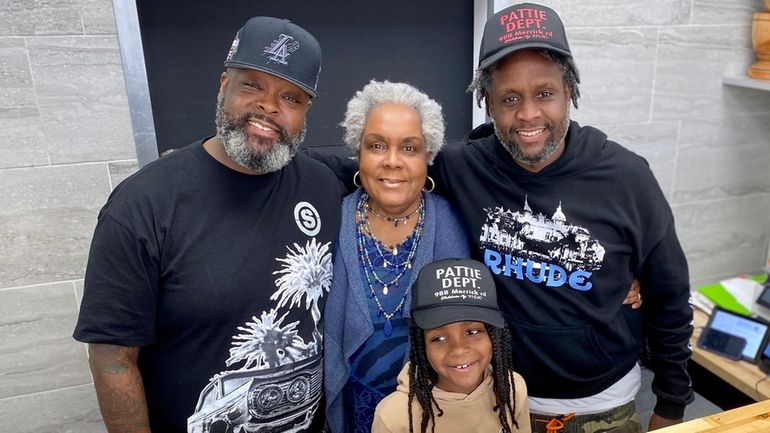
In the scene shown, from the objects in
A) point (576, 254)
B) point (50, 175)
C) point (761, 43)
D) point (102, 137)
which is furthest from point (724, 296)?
point (50, 175)

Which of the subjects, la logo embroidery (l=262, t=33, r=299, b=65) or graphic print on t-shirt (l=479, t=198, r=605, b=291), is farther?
graphic print on t-shirt (l=479, t=198, r=605, b=291)

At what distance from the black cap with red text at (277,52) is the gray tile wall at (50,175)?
2.29ft

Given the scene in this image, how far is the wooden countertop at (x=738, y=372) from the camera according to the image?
2.01 metres

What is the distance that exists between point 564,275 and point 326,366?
628mm

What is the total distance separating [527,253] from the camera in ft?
4.61

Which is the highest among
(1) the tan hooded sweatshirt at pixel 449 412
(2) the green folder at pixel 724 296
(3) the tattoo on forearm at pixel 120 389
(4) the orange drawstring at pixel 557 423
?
(3) the tattoo on forearm at pixel 120 389

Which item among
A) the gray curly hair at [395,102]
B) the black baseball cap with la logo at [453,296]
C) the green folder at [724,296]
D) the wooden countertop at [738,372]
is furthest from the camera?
the green folder at [724,296]

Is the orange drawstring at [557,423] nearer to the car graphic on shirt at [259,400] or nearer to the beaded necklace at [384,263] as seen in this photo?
the beaded necklace at [384,263]

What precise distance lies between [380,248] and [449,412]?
0.42m

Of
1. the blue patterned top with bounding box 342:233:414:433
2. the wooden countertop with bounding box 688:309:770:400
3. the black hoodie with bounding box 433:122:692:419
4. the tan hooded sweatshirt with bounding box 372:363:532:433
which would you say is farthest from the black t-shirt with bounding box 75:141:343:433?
the wooden countertop with bounding box 688:309:770:400

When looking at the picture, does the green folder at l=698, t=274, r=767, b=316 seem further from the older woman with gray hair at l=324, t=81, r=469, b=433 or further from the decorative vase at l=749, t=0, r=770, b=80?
the older woman with gray hair at l=324, t=81, r=469, b=433

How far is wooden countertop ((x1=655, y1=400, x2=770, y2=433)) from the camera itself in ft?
3.53

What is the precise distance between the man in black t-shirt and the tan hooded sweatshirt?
228mm

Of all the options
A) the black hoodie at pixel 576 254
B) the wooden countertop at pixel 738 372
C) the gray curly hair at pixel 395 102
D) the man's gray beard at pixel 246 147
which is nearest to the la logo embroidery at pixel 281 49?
the man's gray beard at pixel 246 147
